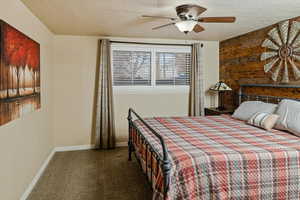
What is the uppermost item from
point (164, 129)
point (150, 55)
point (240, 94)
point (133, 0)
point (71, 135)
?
point (133, 0)

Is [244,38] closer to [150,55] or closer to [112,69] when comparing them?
[150,55]

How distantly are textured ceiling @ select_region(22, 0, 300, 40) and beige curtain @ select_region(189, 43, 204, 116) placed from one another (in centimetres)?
66

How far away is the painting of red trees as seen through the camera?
2.05 m

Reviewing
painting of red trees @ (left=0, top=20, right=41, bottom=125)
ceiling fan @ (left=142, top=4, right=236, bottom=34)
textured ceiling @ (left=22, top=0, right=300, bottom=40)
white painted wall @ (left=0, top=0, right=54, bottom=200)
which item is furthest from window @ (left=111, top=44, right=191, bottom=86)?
ceiling fan @ (left=142, top=4, right=236, bottom=34)

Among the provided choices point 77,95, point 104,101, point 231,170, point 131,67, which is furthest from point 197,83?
point 231,170

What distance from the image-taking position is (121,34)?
14.1ft

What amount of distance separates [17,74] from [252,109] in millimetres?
3175

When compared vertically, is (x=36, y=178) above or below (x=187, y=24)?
below

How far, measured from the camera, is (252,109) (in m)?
3.44

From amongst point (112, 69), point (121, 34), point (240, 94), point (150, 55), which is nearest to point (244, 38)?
point (240, 94)

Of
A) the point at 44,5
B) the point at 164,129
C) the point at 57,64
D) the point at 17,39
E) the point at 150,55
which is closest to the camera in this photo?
the point at 17,39

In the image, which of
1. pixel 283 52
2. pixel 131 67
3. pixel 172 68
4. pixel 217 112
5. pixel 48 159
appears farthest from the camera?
pixel 172 68

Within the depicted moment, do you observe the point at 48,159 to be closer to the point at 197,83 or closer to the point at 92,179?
the point at 92,179

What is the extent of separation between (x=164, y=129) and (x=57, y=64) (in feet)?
8.58
